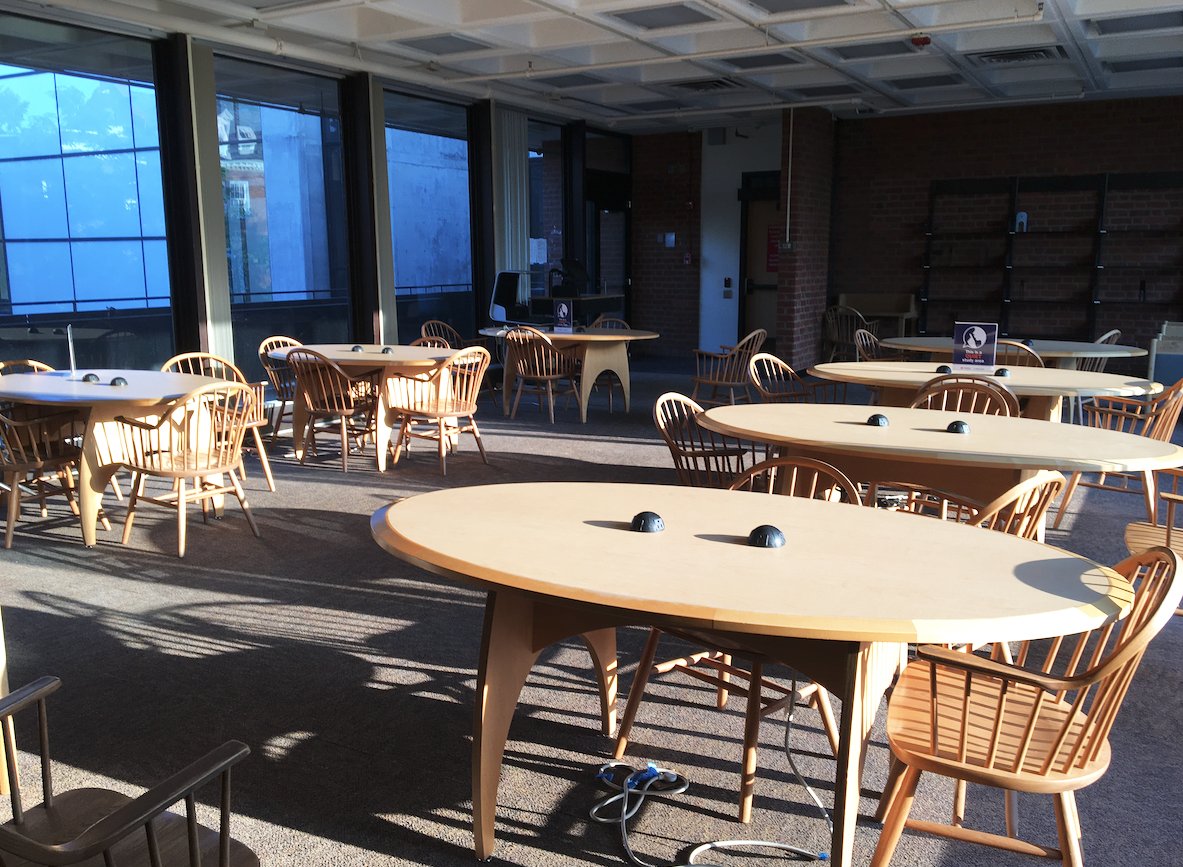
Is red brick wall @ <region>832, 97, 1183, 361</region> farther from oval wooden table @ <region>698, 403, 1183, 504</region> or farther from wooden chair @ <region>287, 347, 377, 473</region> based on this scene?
oval wooden table @ <region>698, 403, 1183, 504</region>

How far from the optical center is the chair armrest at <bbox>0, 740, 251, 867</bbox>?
1.06 meters

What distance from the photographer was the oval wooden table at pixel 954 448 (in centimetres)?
293

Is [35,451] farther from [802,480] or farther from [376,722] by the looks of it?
[802,480]

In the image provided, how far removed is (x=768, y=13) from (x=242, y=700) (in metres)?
5.81

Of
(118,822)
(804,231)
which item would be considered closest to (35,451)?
(118,822)

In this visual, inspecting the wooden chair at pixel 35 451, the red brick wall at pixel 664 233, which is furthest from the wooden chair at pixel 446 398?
the red brick wall at pixel 664 233

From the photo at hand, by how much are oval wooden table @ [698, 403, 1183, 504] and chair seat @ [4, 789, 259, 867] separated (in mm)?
2189

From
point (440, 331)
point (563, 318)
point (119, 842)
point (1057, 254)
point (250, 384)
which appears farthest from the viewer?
point (1057, 254)

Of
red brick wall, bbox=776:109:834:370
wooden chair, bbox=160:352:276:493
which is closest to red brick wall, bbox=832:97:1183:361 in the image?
red brick wall, bbox=776:109:834:370

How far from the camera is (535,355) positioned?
7707 millimetres

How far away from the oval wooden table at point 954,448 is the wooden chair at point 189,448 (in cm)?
227

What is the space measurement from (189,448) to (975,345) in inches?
154

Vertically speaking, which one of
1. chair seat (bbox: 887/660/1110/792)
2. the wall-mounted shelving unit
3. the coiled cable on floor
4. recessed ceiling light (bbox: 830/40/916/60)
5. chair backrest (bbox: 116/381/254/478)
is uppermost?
recessed ceiling light (bbox: 830/40/916/60)

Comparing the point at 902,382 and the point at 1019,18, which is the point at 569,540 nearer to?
the point at 902,382
